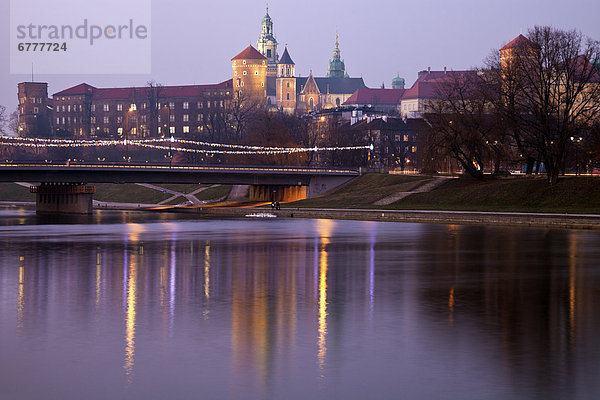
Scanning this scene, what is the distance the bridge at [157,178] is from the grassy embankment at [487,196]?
17.7ft

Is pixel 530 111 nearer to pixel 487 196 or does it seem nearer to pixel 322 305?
pixel 487 196

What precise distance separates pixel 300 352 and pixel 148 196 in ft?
409

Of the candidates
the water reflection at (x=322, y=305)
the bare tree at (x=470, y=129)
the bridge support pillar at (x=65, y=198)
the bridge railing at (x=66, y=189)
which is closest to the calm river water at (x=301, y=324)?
the water reflection at (x=322, y=305)

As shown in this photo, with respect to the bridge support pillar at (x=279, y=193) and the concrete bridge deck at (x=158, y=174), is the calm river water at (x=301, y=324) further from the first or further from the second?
the bridge support pillar at (x=279, y=193)

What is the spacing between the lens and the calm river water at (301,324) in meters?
15.4

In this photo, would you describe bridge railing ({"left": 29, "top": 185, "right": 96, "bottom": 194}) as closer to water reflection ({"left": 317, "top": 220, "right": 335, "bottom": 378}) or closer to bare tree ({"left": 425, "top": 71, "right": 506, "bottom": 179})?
bare tree ({"left": 425, "top": 71, "right": 506, "bottom": 179})

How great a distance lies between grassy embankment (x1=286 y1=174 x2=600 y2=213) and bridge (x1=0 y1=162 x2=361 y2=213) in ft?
17.7

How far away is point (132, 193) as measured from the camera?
144625 millimetres

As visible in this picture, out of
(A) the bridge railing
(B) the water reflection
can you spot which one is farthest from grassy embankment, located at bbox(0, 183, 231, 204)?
(B) the water reflection

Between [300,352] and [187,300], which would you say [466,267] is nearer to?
[187,300]

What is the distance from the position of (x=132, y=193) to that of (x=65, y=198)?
34.9 m

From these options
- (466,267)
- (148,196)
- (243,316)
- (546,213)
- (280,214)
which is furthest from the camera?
(148,196)

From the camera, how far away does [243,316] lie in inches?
883

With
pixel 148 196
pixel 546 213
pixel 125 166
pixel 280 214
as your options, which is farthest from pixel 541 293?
pixel 148 196
